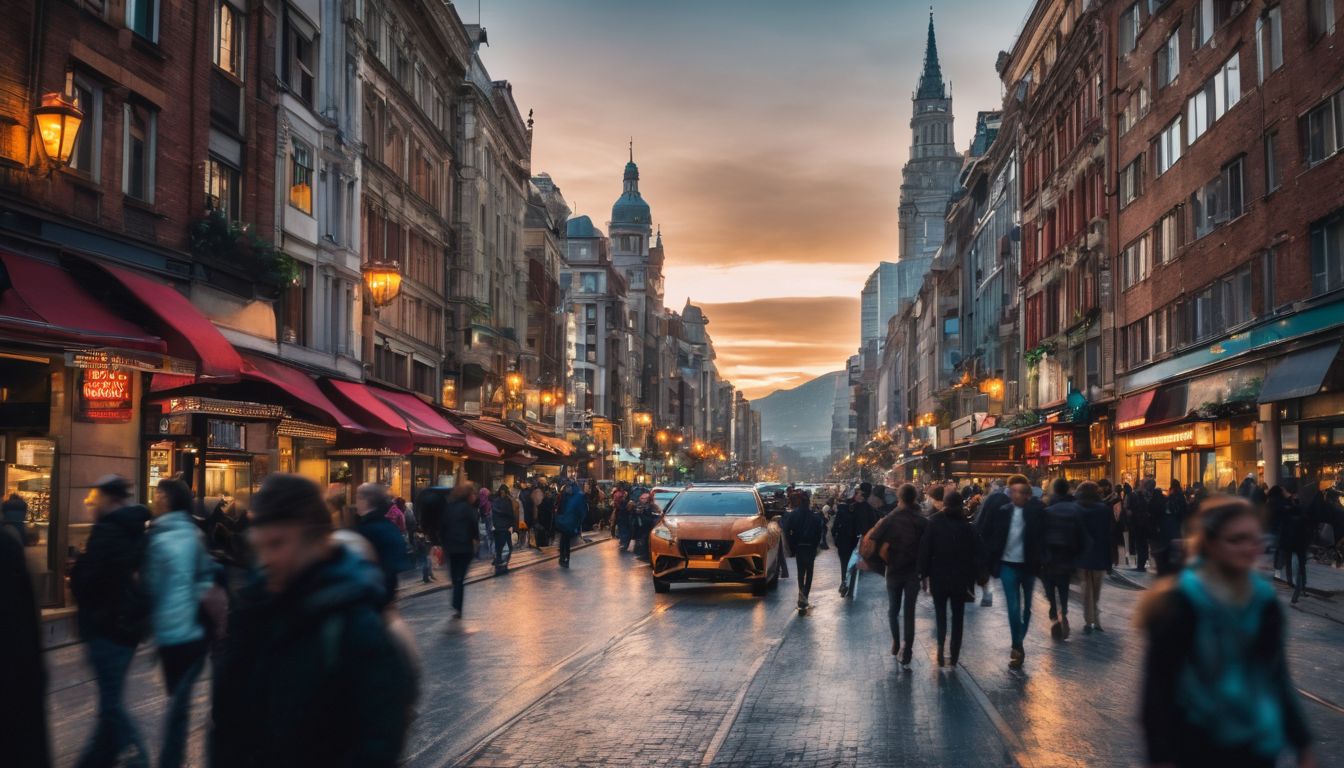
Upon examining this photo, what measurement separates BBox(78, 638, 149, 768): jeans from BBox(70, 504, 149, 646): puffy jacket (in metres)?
0.08

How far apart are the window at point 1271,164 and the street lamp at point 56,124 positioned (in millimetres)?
23845

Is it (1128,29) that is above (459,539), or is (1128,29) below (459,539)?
above

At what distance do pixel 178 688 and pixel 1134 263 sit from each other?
1532 inches

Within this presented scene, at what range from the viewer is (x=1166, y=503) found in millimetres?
26812

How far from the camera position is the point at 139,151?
22156 mm

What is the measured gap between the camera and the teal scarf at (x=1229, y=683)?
5027mm

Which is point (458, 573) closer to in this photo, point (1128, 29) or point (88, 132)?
point (88, 132)

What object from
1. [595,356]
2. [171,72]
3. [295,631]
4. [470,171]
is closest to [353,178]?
[171,72]

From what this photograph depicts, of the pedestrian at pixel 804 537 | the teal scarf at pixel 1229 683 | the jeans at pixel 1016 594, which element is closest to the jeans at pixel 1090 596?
the jeans at pixel 1016 594

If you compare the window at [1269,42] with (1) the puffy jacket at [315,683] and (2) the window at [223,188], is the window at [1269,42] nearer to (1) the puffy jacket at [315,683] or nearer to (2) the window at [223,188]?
(2) the window at [223,188]

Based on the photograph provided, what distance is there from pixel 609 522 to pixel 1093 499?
4244cm

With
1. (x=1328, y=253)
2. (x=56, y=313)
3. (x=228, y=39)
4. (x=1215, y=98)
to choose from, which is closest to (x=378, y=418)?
(x=228, y=39)

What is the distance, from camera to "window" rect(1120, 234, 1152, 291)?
4150cm

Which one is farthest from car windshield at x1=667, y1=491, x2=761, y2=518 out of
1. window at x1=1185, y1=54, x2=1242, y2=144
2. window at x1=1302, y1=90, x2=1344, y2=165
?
window at x1=1185, y1=54, x2=1242, y2=144
